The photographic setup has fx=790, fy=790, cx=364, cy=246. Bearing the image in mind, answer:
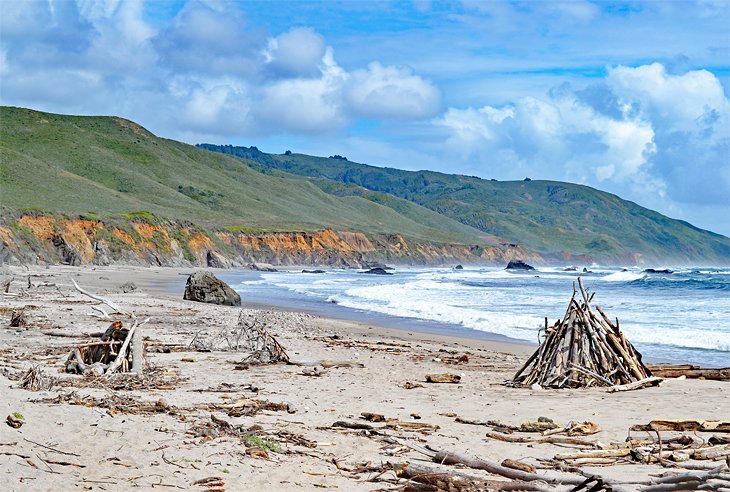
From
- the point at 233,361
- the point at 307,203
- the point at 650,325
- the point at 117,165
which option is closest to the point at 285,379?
the point at 233,361

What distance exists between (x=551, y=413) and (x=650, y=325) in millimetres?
15532

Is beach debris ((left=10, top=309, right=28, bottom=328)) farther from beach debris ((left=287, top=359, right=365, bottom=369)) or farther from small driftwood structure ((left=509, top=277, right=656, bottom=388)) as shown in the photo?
small driftwood structure ((left=509, top=277, right=656, bottom=388))

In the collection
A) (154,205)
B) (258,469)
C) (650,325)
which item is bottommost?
(258,469)

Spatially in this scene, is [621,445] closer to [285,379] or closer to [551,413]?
[551,413]

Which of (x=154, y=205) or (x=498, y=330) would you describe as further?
(x=154, y=205)

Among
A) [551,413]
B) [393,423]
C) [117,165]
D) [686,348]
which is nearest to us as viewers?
[393,423]

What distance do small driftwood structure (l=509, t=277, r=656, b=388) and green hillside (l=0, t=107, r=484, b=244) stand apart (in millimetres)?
67810

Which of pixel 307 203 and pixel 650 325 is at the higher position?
pixel 307 203

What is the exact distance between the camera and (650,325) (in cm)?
2395

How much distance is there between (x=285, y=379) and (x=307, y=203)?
523 feet

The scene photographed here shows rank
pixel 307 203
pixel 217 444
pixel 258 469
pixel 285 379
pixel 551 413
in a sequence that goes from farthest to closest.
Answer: pixel 307 203
pixel 285 379
pixel 551 413
pixel 217 444
pixel 258 469

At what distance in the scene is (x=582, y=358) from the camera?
1216 centimetres

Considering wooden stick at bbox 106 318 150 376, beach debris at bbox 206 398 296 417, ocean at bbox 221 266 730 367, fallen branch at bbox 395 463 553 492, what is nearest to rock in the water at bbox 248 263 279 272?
ocean at bbox 221 266 730 367

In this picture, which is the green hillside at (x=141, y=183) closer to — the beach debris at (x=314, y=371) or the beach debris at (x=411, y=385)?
the beach debris at (x=314, y=371)
